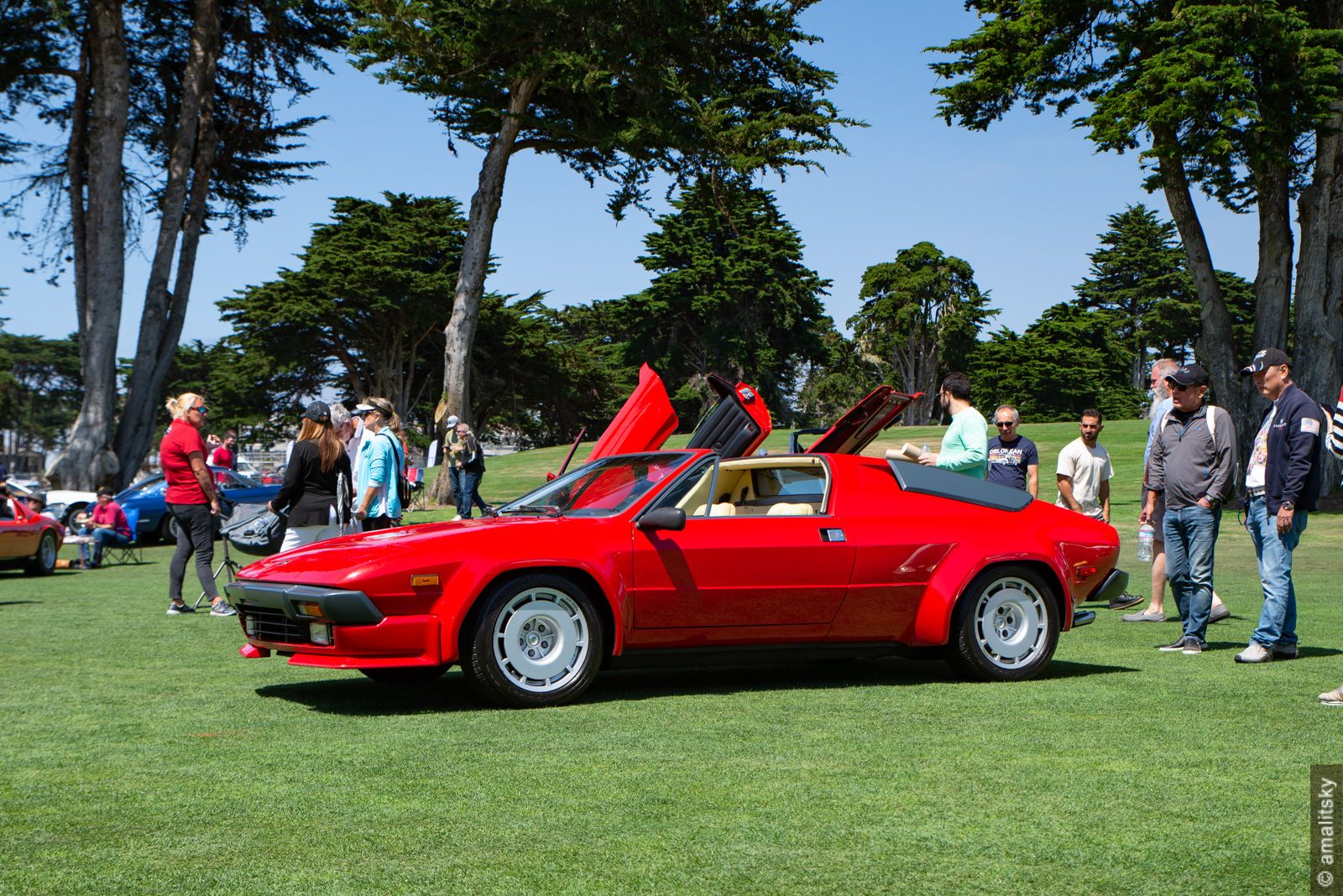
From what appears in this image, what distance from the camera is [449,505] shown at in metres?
32.9

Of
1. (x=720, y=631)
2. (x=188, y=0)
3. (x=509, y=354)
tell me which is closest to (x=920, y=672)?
(x=720, y=631)

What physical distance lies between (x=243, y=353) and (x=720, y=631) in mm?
52743

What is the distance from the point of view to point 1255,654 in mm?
8273

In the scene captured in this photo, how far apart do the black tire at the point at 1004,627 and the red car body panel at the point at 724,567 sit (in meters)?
0.10

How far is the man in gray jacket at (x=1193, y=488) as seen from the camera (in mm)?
8625

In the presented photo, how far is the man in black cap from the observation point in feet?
26.1

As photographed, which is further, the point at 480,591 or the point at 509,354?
the point at 509,354

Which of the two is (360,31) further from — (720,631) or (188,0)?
(720,631)

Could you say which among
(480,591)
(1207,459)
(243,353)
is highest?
(243,353)

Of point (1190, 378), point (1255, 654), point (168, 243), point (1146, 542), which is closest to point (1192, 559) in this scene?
point (1255, 654)

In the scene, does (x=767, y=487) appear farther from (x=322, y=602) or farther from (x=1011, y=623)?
(x=322, y=602)

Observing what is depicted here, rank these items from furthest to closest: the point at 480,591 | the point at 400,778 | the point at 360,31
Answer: the point at 360,31
the point at 480,591
the point at 400,778

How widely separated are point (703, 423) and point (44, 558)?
449 inches

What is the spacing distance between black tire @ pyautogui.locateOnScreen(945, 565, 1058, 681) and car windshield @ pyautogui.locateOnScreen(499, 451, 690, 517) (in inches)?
73.6
